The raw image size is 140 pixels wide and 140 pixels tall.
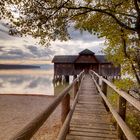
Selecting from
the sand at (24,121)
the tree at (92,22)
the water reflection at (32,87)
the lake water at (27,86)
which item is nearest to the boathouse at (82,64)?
the water reflection at (32,87)

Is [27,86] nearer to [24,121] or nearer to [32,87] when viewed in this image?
[32,87]

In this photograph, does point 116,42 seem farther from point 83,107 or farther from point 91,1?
point 83,107

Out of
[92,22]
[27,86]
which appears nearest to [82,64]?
[27,86]

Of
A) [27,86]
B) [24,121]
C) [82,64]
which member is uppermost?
[82,64]

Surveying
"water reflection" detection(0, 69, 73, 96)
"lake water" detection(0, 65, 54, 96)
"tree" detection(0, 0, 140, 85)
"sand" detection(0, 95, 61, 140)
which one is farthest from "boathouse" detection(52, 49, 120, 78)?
"tree" detection(0, 0, 140, 85)

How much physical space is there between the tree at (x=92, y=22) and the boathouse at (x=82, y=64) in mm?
50343

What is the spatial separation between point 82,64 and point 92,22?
53.6 meters

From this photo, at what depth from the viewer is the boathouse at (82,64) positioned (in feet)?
205

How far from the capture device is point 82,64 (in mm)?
64125

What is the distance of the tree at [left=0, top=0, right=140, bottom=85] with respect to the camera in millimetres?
8719

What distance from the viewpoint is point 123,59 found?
10633mm

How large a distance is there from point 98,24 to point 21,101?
67.6 feet

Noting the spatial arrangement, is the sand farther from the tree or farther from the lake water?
the lake water

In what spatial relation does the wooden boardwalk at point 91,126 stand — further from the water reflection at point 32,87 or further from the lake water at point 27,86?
the lake water at point 27,86
